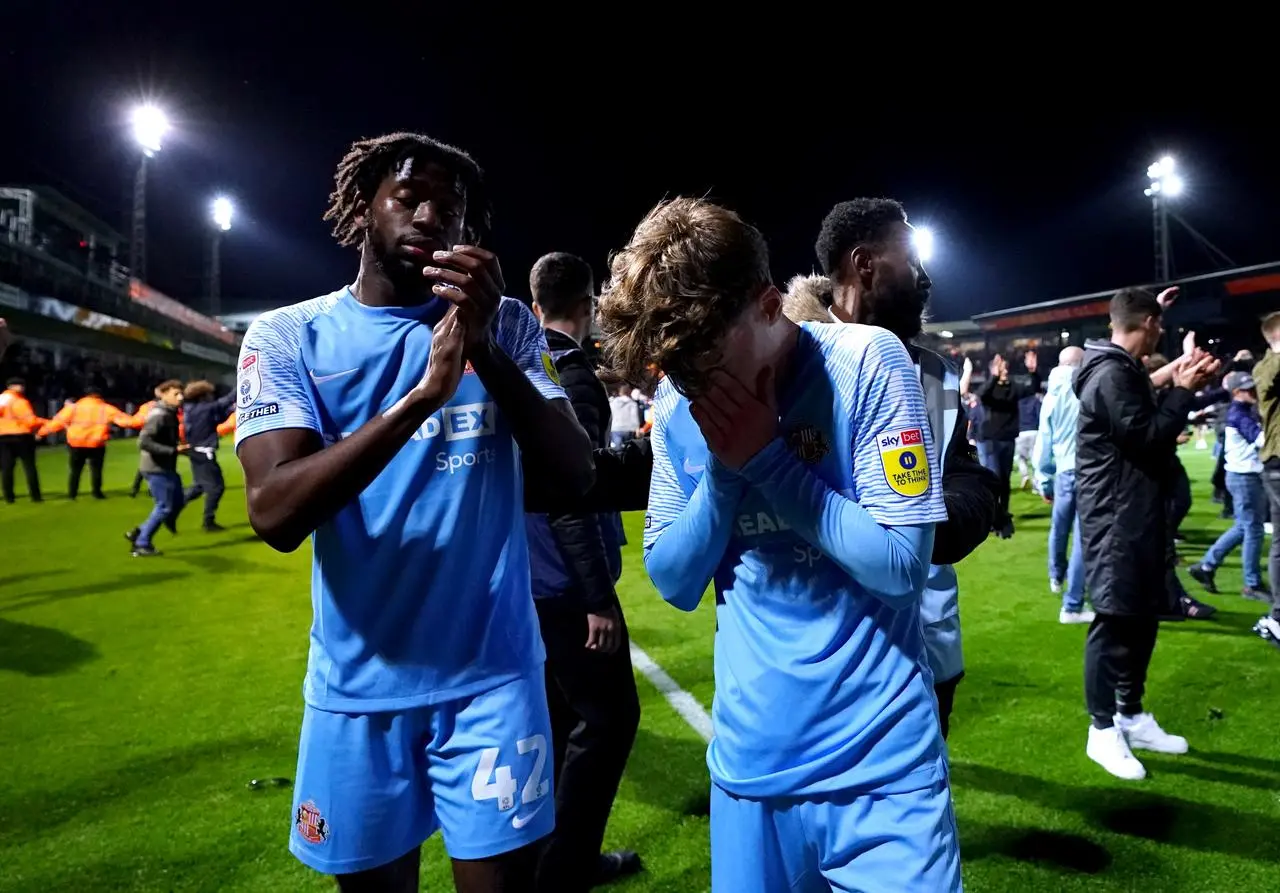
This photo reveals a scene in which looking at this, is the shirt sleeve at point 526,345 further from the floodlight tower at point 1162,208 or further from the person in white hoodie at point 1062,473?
the floodlight tower at point 1162,208

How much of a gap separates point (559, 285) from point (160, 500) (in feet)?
32.3

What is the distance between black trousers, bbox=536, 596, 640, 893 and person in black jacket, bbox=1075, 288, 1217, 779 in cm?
241

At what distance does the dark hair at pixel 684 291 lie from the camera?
1409mm

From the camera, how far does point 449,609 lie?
6.24 feet

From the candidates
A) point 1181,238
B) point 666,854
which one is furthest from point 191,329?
point 1181,238

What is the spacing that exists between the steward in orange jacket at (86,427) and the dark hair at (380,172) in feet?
51.3

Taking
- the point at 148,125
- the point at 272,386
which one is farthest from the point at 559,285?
the point at 148,125

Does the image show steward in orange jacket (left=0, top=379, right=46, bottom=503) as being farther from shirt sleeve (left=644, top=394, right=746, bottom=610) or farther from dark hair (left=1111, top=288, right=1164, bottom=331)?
shirt sleeve (left=644, top=394, right=746, bottom=610)

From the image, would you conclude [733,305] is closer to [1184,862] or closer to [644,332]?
[644,332]

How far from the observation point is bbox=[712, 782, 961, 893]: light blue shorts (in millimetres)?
1516

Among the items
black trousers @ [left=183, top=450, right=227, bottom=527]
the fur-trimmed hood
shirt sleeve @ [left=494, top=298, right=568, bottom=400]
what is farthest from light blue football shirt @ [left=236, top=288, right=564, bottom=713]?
black trousers @ [left=183, top=450, right=227, bottom=527]

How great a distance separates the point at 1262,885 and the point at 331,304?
368 centimetres

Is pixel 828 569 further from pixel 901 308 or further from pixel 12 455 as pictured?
pixel 12 455

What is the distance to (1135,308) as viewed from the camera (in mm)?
4207
